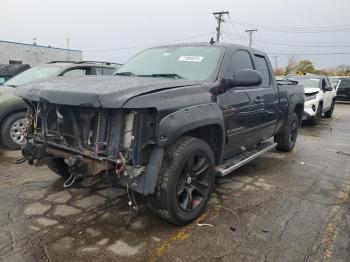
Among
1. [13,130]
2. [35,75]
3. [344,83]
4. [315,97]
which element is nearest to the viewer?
[13,130]

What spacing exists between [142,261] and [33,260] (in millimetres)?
897

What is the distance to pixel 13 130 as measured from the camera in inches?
258

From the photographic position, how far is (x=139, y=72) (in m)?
4.58

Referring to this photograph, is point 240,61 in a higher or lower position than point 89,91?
higher

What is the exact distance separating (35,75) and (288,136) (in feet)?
17.7

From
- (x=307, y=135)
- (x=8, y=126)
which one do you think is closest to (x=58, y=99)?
(x=8, y=126)

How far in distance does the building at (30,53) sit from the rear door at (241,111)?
27.0 metres

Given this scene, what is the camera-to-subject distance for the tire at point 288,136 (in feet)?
22.1

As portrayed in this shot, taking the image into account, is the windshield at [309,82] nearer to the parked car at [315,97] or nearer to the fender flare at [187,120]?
the parked car at [315,97]

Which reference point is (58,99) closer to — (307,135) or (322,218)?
(322,218)

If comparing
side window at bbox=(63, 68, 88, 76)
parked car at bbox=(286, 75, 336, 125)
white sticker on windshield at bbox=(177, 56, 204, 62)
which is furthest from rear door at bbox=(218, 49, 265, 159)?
parked car at bbox=(286, 75, 336, 125)

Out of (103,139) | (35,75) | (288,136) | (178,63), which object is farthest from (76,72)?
(103,139)

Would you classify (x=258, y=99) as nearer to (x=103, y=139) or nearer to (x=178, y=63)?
(x=178, y=63)

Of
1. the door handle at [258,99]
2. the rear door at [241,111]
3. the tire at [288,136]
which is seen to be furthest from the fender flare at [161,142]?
the tire at [288,136]
